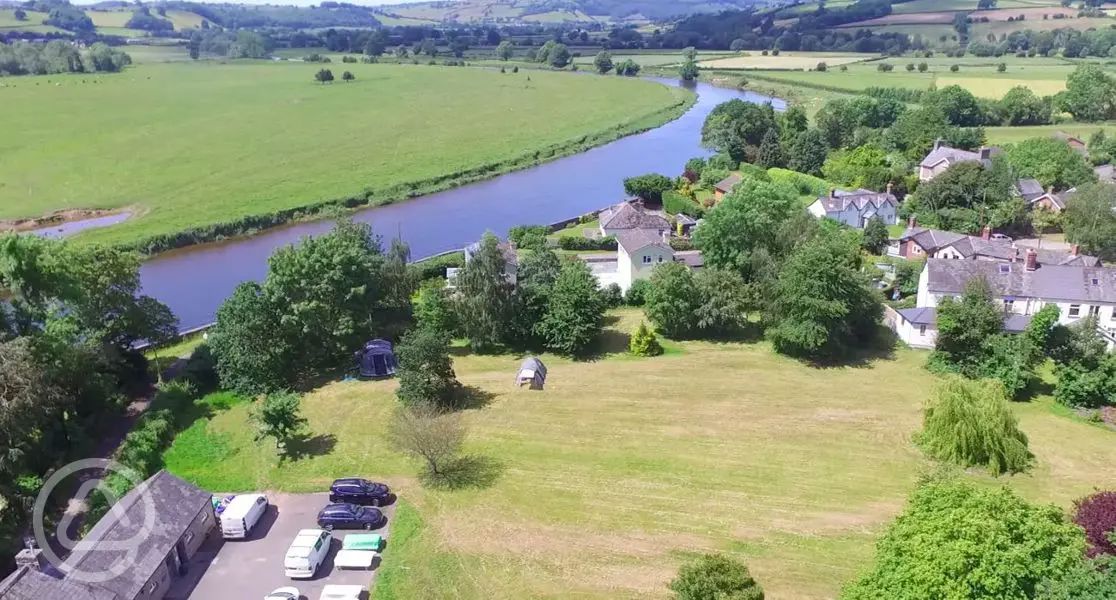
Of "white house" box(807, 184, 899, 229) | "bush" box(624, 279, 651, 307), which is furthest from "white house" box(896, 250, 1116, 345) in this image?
"white house" box(807, 184, 899, 229)

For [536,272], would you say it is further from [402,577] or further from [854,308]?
[402,577]

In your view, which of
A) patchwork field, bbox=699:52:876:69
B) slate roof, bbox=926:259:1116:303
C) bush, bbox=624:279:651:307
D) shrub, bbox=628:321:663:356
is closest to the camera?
shrub, bbox=628:321:663:356

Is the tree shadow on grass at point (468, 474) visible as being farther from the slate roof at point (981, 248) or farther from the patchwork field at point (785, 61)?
the patchwork field at point (785, 61)

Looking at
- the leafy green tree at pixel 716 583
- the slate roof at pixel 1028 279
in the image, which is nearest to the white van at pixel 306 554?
the leafy green tree at pixel 716 583

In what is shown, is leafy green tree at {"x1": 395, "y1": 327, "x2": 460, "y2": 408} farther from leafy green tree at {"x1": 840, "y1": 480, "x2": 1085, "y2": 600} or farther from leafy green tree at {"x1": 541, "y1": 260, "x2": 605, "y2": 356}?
leafy green tree at {"x1": 840, "y1": 480, "x2": 1085, "y2": 600}

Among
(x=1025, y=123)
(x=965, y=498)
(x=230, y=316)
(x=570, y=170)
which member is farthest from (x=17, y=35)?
(x=965, y=498)

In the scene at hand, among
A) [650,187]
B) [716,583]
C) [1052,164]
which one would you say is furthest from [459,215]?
[716,583]

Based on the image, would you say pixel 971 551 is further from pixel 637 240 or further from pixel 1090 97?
pixel 1090 97
